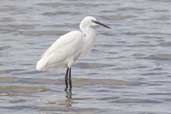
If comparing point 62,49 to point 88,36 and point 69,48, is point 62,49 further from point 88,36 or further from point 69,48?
point 88,36

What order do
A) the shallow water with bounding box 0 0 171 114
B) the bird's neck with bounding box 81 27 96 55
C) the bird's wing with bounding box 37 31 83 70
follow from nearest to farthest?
the shallow water with bounding box 0 0 171 114 → the bird's wing with bounding box 37 31 83 70 → the bird's neck with bounding box 81 27 96 55

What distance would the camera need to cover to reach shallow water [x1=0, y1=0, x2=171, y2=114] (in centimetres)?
1318

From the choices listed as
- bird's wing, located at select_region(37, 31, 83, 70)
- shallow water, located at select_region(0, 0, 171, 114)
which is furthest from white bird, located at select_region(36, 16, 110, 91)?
shallow water, located at select_region(0, 0, 171, 114)

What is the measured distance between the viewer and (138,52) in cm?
1803

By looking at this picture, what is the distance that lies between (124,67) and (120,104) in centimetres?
326

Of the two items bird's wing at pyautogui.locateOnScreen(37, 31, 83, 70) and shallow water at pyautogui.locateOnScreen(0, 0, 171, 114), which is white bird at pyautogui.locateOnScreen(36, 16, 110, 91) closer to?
bird's wing at pyautogui.locateOnScreen(37, 31, 83, 70)

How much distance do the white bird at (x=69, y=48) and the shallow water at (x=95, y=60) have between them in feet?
1.14

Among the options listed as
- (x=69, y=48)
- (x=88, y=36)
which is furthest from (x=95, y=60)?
(x=69, y=48)

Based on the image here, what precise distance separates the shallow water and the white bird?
1.14 feet

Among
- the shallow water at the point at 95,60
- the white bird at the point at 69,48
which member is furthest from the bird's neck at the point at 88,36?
the shallow water at the point at 95,60

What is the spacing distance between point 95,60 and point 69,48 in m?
2.48

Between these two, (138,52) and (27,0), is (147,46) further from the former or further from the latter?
(27,0)

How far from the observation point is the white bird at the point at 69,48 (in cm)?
1458

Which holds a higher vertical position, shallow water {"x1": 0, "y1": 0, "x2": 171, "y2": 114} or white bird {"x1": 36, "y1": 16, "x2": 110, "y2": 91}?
white bird {"x1": 36, "y1": 16, "x2": 110, "y2": 91}
